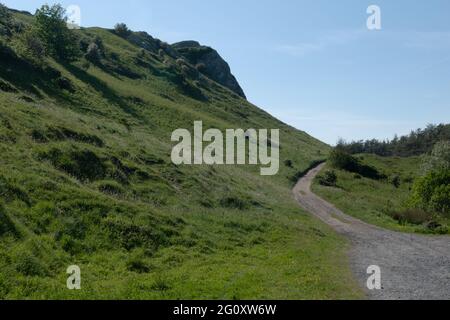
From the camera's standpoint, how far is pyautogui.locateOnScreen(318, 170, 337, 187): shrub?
74500mm

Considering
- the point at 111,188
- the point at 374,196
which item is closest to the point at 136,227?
the point at 111,188

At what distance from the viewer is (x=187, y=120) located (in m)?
84.6

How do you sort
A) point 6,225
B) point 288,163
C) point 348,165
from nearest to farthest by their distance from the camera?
point 6,225, point 288,163, point 348,165

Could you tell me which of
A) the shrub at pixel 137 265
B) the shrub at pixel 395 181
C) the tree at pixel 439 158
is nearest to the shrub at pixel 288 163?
the shrub at pixel 395 181

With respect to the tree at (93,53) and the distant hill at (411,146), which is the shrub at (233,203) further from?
the distant hill at (411,146)

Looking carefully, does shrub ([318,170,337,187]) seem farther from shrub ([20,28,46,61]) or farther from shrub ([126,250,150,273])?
shrub ([126,250,150,273])

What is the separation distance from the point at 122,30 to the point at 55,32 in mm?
66951

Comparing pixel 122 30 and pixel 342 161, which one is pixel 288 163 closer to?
pixel 342 161

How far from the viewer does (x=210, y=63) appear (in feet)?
594

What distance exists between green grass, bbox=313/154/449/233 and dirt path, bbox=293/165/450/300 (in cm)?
310

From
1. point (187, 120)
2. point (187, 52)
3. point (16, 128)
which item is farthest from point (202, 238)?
point (187, 52)
